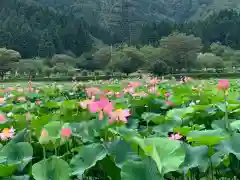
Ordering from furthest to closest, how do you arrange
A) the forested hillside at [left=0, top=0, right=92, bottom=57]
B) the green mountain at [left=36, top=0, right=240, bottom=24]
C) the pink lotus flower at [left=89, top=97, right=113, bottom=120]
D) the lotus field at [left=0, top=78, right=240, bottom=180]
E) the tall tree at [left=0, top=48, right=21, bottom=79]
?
the green mountain at [left=36, top=0, right=240, bottom=24] < the forested hillside at [left=0, top=0, right=92, bottom=57] < the tall tree at [left=0, top=48, right=21, bottom=79] < the pink lotus flower at [left=89, top=97, right=113, bottom=120] < the lotus field at [left=0, top=78, right=240, bottom=180]

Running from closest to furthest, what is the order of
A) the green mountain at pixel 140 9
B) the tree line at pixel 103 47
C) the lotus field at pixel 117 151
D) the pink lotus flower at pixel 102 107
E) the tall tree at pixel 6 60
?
the lotus field at pixel 117 151
the pink lotus flower at pixel 102 107
the tall tree at pixel 6 60
the tree line at pixel 103 47
the green mountain at pixel 140 9

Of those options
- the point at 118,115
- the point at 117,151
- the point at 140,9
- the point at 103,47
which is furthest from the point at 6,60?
the point at 140,9

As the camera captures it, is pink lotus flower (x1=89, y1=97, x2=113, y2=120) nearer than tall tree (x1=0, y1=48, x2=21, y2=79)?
Yes

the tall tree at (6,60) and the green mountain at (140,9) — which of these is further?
the green mountain at (140,9)

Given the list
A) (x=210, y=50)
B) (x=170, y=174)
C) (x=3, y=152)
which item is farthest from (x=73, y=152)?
(x=210, y=50)

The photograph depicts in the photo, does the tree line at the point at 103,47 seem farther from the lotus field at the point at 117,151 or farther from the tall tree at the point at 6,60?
the lotus field at the point at 117,151

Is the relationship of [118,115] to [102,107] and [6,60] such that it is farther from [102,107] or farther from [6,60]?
[6,60]

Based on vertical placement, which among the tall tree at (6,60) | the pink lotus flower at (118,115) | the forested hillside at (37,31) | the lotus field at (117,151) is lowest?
the tall tree at (6,60)

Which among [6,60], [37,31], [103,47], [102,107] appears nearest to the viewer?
[102,107]

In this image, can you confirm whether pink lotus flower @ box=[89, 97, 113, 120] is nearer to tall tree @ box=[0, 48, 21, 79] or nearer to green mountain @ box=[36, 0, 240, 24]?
tall tree @ box=[0, 48, 21, 79]

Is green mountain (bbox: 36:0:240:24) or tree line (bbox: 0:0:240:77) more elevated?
green mountain (bbox: 36:0:240:24)

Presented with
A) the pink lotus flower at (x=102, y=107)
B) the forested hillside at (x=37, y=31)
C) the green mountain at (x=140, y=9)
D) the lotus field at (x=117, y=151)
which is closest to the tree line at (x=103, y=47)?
the forested hillside at (x=37, y=31)

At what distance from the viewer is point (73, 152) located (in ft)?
4.66

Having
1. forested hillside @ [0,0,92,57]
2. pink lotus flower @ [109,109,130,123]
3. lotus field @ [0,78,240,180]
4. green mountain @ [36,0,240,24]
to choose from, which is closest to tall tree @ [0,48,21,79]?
forested hillside @ [0,0,92,57]
